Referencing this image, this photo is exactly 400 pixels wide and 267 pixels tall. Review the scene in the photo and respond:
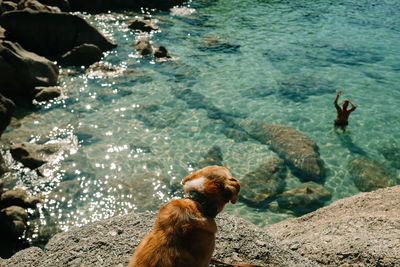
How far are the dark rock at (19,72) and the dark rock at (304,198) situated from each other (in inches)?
421

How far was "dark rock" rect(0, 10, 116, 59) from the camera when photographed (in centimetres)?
1500

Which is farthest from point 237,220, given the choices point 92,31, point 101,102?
point 92,31

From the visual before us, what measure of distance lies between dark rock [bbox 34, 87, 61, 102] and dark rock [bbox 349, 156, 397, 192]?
Result: 11.7 metres

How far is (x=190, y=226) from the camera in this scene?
9.85 ft

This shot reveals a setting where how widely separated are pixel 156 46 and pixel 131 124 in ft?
27.1

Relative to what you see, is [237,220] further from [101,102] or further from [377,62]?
[377,62]

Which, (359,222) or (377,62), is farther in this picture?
(377,62)

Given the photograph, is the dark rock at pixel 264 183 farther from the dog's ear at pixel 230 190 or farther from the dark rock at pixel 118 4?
the dark rock at pixel 118 4

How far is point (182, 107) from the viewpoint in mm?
12727

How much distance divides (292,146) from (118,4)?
796 inches

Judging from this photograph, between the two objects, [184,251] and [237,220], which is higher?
[184,251]

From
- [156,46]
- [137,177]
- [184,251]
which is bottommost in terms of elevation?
[137,177]

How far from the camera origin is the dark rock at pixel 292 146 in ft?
32.0

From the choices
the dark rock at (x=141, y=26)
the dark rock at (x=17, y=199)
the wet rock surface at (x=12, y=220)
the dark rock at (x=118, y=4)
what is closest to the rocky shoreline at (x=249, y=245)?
the wet rock surface at (x=12, y=220)
